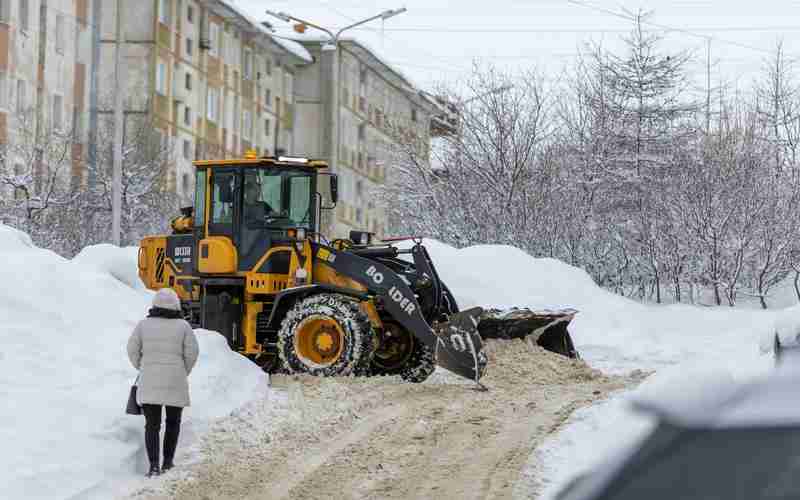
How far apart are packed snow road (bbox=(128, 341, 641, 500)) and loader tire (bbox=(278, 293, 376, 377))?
1.09 feet

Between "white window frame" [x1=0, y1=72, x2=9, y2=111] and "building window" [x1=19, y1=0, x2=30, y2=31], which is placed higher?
"building window" [x1=19, y1=0, x2=30, y2=31]

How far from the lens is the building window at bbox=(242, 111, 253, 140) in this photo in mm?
63156

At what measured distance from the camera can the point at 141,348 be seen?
1071 cm

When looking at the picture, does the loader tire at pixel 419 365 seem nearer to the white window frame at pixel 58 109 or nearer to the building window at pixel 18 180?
the building window at pixel 18 180

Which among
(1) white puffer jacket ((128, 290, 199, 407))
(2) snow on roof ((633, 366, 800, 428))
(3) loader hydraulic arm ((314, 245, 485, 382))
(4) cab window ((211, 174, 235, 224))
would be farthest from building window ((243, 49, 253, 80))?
(2) snow on roof ((633, 366, 800, 428))

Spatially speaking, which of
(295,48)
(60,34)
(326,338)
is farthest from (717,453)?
(295,48)

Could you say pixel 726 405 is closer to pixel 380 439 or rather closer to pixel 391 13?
pixel 380 439

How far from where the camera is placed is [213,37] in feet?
196

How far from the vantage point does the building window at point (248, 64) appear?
2509 inches

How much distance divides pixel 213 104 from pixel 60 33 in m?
13.4

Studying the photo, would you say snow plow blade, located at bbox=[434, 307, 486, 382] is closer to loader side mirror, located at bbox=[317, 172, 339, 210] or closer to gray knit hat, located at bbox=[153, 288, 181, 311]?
loader side mirror, located at bbox=[317, 172, 339, 210]

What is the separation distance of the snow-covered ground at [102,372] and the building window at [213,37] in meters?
36.2

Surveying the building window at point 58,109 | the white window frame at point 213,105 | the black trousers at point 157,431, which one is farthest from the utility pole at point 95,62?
the black trousers at point 157,431

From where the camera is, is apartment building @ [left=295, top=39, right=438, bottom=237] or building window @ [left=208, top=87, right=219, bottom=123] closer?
building window @ [left=208, top=87, right=219, bottom=123]
